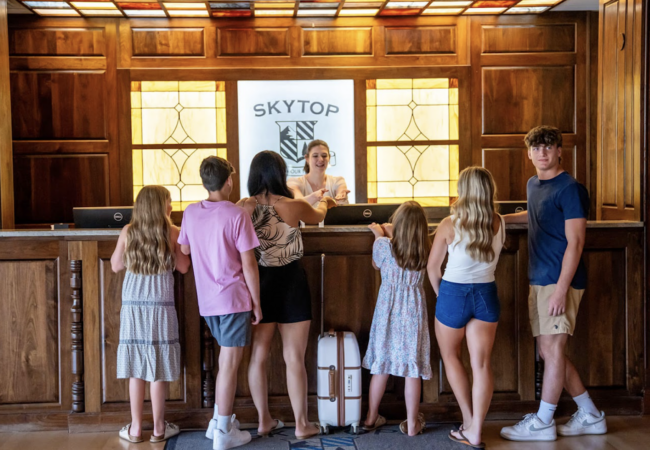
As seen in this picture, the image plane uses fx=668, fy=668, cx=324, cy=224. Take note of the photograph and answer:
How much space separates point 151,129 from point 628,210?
13.3 ft

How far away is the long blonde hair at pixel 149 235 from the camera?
3.24 m

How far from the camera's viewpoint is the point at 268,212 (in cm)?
328

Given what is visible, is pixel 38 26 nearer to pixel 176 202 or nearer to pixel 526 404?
pixel 176 202

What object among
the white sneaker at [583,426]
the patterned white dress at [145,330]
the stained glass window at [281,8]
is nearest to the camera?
the patterned white dress at [145,330]

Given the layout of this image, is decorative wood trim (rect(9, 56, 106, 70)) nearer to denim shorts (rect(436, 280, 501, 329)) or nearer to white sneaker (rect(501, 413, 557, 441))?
denim shorts (rect(436, 280, 501, 329))

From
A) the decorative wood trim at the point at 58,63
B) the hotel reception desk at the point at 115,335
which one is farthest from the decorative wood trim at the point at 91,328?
the decorative wood trim at the point at 58,63

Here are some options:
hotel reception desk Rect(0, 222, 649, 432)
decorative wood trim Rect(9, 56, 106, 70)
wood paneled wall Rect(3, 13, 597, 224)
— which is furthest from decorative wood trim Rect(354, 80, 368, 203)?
hotel reception desk Rect(0, 222, 649, 432)

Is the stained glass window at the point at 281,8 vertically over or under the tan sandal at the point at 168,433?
over

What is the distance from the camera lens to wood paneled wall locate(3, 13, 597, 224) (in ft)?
19.4

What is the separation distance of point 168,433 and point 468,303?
1.69 m

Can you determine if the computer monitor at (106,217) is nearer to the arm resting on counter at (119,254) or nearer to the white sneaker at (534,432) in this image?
the arm resting on counter at (119,254)

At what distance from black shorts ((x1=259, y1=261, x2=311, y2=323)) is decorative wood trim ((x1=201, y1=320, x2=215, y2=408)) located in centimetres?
41

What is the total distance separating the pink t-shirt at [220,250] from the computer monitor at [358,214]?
0.77 meters

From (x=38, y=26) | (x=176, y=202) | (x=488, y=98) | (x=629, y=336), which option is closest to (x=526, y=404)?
(x=629, y=336)
